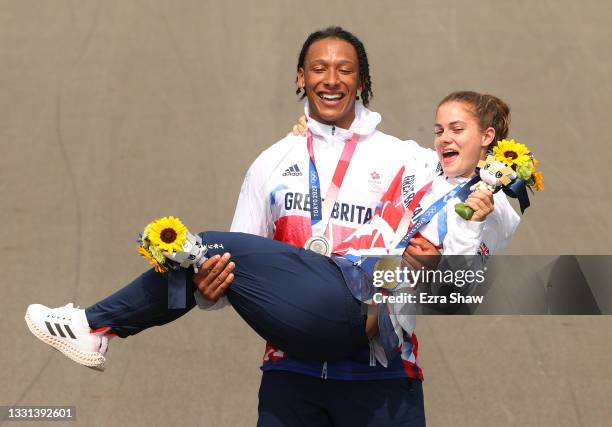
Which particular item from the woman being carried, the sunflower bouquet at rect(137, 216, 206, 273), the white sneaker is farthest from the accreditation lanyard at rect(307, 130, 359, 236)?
the white sneaker

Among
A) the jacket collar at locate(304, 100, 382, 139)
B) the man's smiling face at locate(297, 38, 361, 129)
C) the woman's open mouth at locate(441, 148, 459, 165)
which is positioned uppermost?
the man's smiling face at locate(297, 38, 361, 129)

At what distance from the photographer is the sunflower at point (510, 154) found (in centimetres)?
451

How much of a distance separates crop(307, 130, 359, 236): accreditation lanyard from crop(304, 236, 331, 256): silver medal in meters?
0.04

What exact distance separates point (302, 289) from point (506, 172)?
2.75 ft

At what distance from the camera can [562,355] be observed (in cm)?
782

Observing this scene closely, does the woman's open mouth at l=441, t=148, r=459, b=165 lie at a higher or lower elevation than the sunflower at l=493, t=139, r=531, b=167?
higher

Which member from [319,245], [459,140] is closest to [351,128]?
[459,140]

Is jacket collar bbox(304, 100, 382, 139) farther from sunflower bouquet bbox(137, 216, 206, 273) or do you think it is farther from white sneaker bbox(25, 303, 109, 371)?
white sneaker bbox(25, 303, 109, 371)

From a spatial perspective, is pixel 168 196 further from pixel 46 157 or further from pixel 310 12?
pixel 310 12

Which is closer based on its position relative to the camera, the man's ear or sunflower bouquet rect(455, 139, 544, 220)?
sunflower bouquet rect(455, 139, 544, 220)

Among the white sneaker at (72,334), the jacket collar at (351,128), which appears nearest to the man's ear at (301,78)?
the jacket collar at (351,128)

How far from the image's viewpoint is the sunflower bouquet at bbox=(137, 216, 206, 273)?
14.2 feet

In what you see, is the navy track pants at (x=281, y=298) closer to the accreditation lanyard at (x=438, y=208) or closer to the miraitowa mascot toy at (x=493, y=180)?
the accreditation lanyard at (x=438, y=208)

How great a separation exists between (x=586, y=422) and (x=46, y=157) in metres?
4.20
